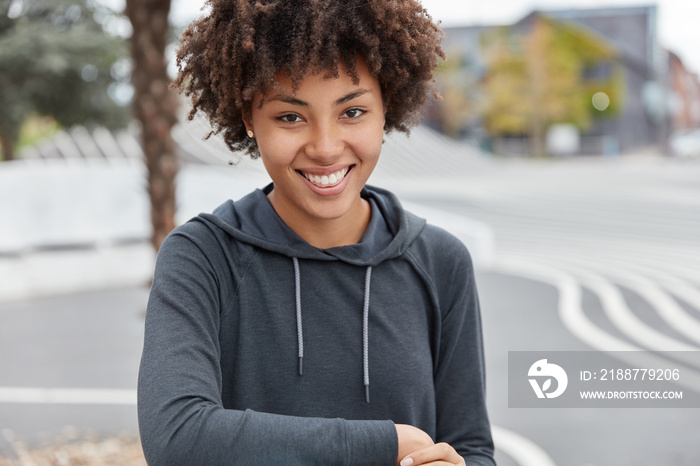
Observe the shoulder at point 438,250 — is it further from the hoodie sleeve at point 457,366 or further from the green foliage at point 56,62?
the green foliage at point 56,62

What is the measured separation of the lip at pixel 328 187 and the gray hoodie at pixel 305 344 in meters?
0.12

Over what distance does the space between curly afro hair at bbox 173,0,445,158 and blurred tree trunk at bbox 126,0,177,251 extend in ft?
12.9

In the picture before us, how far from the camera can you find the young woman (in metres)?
1.24

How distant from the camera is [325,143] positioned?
4.44 ft

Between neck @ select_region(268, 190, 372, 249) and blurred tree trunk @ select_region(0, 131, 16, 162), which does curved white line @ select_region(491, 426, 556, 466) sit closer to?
neck @ select_region(268, 190, 372, 249)

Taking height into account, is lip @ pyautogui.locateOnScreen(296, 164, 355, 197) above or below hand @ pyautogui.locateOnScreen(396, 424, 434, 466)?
above

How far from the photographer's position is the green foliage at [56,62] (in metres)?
11.2

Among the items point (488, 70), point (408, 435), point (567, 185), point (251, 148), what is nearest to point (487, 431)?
point (408, 435)

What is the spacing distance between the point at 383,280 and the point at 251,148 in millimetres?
491

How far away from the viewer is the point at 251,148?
1719 millimetres

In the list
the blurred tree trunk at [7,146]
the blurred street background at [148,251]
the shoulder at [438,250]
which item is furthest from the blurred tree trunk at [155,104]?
the blurred tree trunk at [7,146]

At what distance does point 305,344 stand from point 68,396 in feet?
12.5

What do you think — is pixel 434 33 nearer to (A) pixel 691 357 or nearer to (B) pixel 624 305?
(A) pixel 691 357

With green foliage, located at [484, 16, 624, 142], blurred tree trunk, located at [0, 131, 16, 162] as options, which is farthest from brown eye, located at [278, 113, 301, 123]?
green foliage, located at [484, 16, 624, 142]
